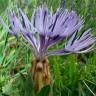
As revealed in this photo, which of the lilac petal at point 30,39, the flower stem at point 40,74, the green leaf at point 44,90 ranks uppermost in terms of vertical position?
the lilac petal at point 30,39

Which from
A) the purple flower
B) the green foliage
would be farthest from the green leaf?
the purple flower

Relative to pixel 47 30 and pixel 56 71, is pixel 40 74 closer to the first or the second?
pixel 47 30

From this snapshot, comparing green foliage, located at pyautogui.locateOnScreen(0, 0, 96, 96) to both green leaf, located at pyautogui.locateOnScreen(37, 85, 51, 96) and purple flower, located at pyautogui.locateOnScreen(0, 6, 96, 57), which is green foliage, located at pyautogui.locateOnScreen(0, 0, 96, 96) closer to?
green leaf, located at pyautogui.locateOnScreen(37, 85, 51, 96)

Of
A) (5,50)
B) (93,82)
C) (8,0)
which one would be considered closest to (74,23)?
(93,82)

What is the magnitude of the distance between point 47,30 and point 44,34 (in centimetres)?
2

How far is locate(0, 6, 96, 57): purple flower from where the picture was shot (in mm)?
1178

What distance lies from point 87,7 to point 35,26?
2.90ft

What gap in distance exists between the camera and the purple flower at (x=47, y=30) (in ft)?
3.86

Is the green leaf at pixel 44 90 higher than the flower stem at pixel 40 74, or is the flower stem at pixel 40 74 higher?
the flower stem at pixel 40 74

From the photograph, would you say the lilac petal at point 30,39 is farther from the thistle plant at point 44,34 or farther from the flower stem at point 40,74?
the flower stem at point 40,74

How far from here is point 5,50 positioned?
1896 mm

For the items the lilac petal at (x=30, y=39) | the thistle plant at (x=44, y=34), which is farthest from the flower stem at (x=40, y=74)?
the lilac petal at (x=30, y=39)

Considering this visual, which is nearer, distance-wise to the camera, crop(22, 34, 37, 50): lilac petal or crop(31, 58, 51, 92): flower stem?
crop(31, 58, 51, 92): flower stem

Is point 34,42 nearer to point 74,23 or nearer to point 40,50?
point 40,50
